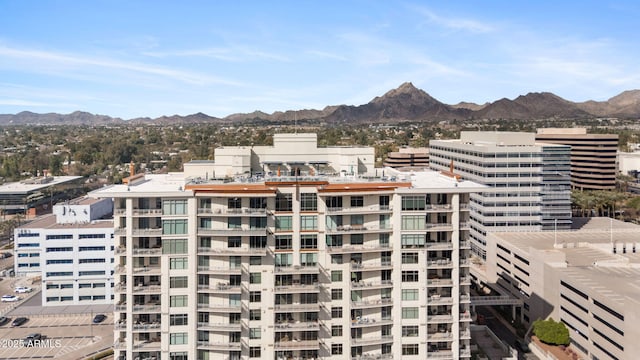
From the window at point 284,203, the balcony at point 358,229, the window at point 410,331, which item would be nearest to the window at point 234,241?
the window at point 284,203

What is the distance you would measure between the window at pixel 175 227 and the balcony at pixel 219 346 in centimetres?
962

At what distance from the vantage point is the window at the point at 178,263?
4422 centimetres

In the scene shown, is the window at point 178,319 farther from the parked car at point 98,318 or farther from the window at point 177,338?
the parked car at point 98,318

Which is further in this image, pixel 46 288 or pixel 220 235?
pixel 46 288

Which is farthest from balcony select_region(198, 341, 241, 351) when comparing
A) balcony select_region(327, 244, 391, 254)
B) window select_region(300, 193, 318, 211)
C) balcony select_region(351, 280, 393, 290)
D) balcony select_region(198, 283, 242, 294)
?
window select_region(300, 193, 318, 211)

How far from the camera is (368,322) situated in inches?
1779

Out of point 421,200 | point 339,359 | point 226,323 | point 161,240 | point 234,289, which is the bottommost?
point 339,359

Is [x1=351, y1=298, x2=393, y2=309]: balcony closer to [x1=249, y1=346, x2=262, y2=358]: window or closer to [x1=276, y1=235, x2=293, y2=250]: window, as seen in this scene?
[x1=276, y1=235, x2=293, y2=250]: window

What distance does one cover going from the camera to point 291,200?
44750 mm

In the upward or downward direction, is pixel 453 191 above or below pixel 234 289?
above

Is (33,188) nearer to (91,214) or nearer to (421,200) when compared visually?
(91,214)

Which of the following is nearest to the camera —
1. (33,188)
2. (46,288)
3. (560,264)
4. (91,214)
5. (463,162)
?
(560,264)

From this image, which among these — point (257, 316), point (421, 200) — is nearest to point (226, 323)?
point (257, 316)

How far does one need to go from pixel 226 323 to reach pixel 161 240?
8.92 m
